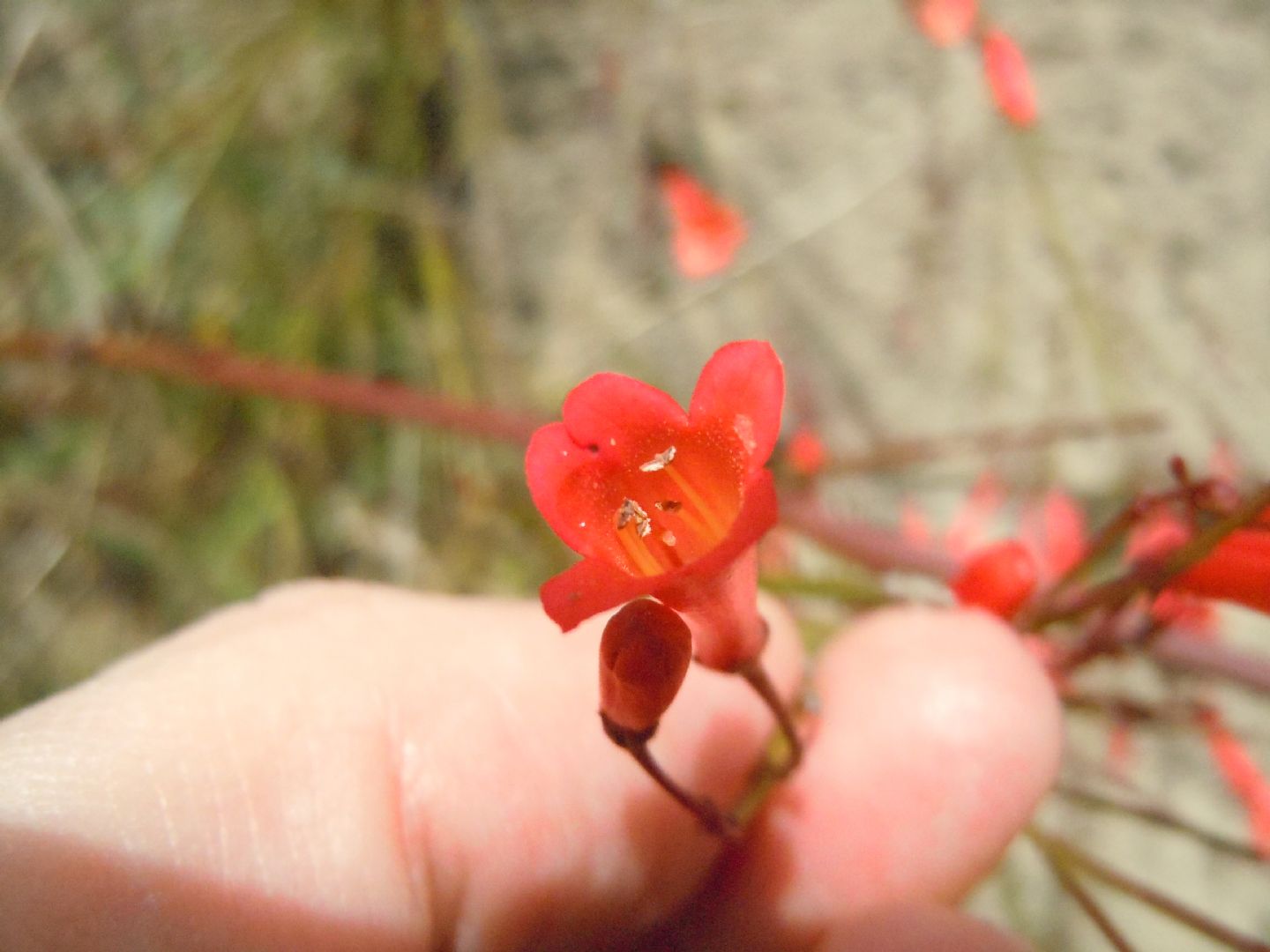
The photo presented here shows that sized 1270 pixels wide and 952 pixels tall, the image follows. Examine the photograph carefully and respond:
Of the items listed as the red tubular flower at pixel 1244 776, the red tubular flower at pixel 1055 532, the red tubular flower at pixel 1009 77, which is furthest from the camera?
the red tubular flower at pixel 1009 77

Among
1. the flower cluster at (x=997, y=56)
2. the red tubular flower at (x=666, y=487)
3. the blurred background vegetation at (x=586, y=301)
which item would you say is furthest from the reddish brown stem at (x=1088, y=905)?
the flower cluster at (x=997, y=56)

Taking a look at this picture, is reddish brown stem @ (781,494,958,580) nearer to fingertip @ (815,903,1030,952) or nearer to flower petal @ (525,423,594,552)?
fingertip @ (815,903,1030,952)

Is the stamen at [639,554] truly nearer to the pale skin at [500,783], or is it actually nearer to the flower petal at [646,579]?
the flower petal at [646,579]

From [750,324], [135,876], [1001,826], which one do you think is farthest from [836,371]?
[135,876]

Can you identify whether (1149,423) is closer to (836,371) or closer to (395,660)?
(836,371)

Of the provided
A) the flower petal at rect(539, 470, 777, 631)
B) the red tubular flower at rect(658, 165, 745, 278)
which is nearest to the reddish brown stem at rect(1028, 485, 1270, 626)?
the flower petal at rect(539, 470, 777, 631)

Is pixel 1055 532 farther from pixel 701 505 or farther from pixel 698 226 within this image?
pixel 701 505
